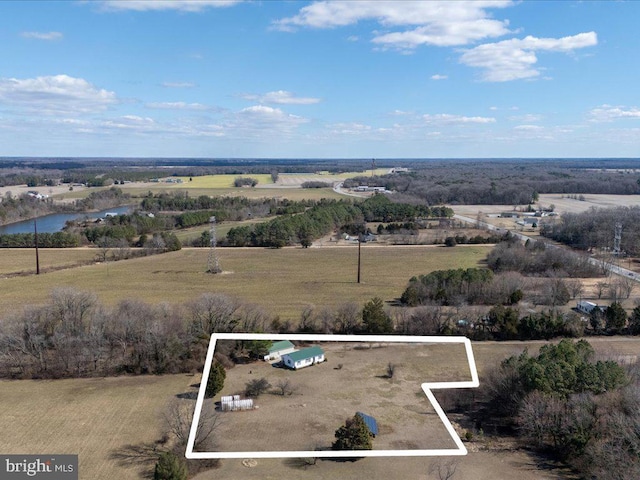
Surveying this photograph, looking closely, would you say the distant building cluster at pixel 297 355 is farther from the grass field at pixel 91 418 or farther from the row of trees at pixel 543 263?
the row of trees at pixel 543 263

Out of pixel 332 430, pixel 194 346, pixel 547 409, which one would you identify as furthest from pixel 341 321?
pixel 332 430

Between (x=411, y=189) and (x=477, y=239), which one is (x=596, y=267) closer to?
(x=477, y=239)

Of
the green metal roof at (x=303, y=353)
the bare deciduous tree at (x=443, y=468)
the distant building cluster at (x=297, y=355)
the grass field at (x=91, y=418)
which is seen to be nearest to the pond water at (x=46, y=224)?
the grass field at (x=91, y=418)

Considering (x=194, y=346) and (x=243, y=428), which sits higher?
(x=243, y=428)

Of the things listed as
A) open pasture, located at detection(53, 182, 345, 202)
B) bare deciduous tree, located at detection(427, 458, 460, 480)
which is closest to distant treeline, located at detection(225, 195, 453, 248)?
open pasture, located at detection(53, 182, 345, 202)

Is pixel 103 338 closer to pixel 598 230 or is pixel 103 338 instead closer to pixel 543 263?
pixel 543 263

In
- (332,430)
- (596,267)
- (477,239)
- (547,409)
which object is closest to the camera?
(332,430)
